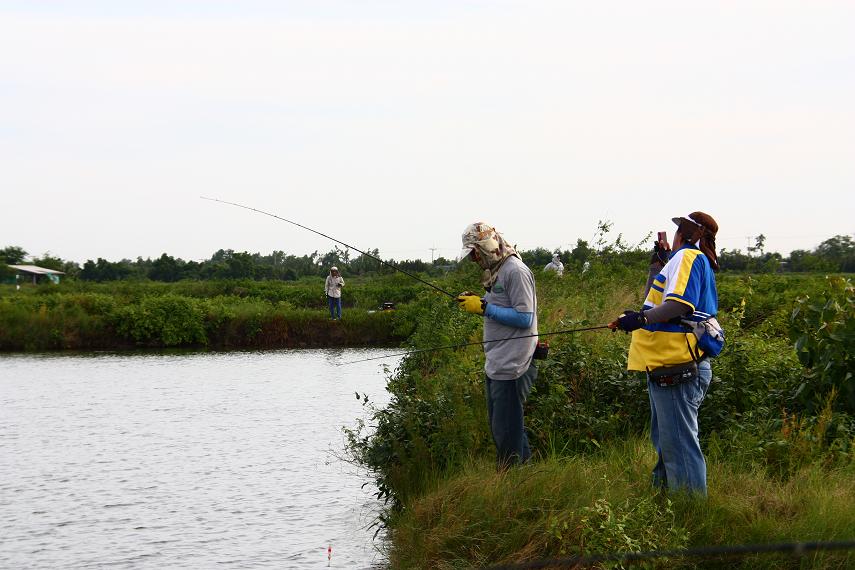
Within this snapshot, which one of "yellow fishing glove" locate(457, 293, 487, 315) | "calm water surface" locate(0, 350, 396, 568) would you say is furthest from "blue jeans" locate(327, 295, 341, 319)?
"yellow fishing glove" locate(457, 293, 487, 315)

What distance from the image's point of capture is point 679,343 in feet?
18.7

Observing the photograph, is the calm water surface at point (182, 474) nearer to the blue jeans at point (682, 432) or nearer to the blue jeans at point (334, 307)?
the blue jeans at point (682, 432)

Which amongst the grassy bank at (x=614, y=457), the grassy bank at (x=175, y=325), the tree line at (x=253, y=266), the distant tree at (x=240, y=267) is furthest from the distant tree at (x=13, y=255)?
the grassy bank at (x=614, y=457)

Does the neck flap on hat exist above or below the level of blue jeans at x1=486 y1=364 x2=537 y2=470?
above

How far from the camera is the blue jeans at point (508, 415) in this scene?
6723 millimetres

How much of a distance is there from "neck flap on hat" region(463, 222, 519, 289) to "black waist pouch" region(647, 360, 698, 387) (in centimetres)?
142

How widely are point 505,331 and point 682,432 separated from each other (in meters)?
1.40

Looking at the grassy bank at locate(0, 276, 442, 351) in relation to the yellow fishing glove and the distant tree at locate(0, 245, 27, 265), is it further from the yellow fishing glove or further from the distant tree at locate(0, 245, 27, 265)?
the distant tree at locate(0, 245, 27, 265)

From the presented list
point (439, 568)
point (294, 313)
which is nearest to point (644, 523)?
point (439, 568)

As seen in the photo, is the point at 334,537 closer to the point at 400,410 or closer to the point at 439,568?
the point at 400,410

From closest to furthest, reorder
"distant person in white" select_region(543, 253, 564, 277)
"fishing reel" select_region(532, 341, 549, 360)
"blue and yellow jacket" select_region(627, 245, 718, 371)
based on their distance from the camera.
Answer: "blue and yellow jacket" select_region(627, 245, 718, 371) → "fishing reel" select_region(532, 341, 549, 360) → "distant person in white" select_region(543, 253, 564, 277)

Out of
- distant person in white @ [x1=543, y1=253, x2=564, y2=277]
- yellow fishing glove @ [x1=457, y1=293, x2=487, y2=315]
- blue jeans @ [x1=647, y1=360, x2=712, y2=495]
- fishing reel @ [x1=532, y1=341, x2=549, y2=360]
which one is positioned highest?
distant person in white @ [x1=543, y1=253, x2=564, y2=277]

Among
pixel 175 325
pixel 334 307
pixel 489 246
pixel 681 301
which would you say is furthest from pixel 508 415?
pixel 334 307

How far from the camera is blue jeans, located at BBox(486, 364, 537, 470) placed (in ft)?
22.1
